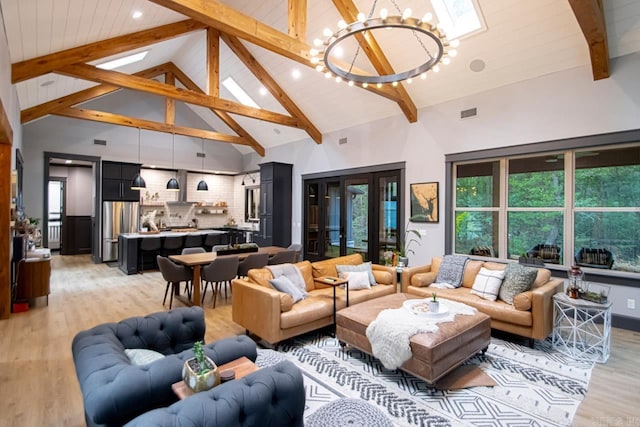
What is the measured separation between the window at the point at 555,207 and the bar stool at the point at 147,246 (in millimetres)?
6738

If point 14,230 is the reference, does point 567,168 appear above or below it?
above

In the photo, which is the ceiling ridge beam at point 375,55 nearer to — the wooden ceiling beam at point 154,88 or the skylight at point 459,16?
the skylight at point 459,16

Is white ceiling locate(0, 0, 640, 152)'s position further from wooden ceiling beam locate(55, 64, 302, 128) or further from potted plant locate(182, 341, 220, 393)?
potted plant locate(182, 341, 220, 393)

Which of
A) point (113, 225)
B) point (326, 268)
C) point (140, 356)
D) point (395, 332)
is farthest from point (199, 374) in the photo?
point (113, 225)

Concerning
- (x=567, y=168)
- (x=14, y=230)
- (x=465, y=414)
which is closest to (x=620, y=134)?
(x=567, y=168)

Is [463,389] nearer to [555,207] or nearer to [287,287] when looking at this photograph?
[287,287]

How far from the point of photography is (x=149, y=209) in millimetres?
10172

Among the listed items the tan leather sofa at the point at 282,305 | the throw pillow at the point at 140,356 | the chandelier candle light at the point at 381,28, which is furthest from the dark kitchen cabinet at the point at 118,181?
the throw pillow at the point at 140,356

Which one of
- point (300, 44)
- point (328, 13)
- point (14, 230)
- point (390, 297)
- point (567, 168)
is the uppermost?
point (328, 13)

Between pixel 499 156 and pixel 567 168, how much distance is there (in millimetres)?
916

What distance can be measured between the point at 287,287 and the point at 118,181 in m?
7.54

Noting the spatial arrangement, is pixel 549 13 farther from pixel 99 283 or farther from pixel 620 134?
pixel 99 283

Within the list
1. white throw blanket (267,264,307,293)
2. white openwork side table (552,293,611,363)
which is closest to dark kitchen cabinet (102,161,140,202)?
white throw blanket (267,264,307,293)

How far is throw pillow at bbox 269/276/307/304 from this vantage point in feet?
12.7
